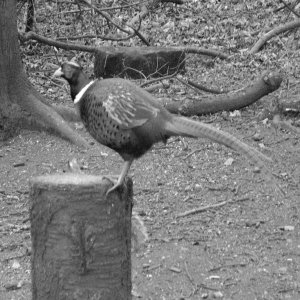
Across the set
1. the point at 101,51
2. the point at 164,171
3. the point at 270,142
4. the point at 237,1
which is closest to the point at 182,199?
the point at 164,171

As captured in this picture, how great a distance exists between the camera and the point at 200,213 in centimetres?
549

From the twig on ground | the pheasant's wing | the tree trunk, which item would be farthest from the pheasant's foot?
the tree trunk

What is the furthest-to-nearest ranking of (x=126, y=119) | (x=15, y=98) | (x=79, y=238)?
(x=15, y=98), (x=126, y=119), (x=79, y=238)

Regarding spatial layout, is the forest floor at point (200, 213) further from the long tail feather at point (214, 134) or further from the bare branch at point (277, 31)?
the bare branch at point (277, 31)

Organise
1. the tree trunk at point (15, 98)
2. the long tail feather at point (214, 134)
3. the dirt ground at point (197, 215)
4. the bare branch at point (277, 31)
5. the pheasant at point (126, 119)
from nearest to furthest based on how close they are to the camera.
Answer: the long tail feather at point (214, 134), the pheasant at point (126, 119), the dirt ground at point (197, 215), the tree trunk at point (15, 98), the bare branch at point (277, 31)

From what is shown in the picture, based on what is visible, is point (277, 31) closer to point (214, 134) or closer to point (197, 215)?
point (197, 215)

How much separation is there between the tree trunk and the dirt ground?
3.9 inches

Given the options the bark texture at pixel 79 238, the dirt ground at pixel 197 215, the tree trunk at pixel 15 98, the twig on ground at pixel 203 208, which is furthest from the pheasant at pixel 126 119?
the tree trunk at pixel 15 98

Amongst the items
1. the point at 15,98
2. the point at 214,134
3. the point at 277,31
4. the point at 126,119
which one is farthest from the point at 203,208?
the point at 277,31

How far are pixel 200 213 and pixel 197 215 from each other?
0.13ft

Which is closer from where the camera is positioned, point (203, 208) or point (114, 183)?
→ point (114, 183)

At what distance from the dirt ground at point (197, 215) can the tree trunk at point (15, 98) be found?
10 cm

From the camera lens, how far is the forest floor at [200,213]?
4539mm

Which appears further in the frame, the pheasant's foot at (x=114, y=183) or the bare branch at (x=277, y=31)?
the bare branch at (x=277, y=31)
